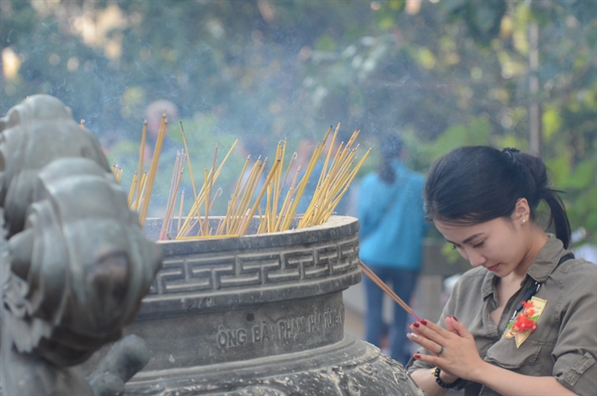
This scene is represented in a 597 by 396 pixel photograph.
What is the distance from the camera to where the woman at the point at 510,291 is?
1893mm

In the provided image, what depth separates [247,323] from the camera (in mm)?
1393

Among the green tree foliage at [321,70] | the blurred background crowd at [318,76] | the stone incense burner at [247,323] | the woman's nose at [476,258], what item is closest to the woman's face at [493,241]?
the woman's nose at [476,258]

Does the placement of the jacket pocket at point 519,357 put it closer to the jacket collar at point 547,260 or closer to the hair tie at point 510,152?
A: the jacket collar at point 547,260

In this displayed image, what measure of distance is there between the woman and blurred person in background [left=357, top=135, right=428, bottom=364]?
250 centimetres

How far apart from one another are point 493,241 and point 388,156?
256 centimetres

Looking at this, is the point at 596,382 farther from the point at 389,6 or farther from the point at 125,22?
the point at 125,22

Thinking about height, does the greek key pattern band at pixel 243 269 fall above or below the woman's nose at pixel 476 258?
above

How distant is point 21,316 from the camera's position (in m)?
0.89

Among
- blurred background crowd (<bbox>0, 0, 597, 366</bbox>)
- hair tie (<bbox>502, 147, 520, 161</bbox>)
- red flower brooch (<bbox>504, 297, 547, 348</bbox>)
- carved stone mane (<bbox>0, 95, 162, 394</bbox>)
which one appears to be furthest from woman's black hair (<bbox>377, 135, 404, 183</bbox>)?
carved stone mane (<bbox>0, 95, 162, 394</bbox>)

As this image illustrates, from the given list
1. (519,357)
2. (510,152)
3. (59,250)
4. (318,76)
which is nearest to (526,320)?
(519,357)

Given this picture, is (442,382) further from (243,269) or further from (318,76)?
(318,76)

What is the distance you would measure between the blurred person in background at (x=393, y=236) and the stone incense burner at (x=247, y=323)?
10.4 ft

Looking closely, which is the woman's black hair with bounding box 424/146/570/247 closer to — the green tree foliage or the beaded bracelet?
the beaded bracelet

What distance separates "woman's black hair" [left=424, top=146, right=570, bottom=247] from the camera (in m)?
2.01
